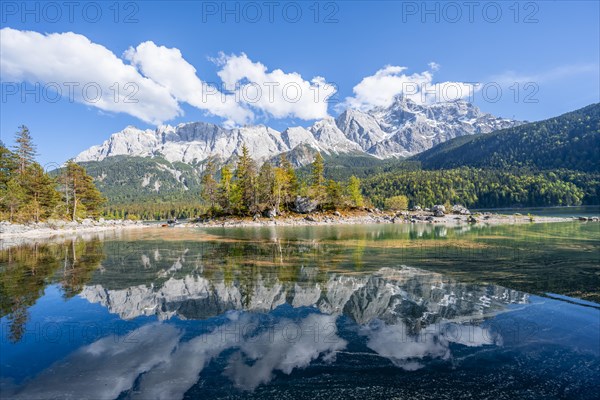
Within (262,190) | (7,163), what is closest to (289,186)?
(262,190)

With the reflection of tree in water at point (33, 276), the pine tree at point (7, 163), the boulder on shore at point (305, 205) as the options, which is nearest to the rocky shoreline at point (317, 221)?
the boulder on shore at point (305, 205)

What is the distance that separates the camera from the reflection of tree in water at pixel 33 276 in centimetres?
1318

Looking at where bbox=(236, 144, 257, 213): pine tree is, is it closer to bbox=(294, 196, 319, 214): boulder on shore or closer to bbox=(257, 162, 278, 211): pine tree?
bbox=(257, 162, 278, 211): pine tree

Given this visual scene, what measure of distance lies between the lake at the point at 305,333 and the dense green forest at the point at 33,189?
56.4m

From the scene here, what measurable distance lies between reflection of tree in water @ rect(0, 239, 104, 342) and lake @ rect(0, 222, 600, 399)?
0.14m

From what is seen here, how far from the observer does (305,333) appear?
34.8 ft

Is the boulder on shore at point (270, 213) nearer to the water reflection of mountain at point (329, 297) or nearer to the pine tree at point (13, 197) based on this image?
the pine tree at point (13, 197)

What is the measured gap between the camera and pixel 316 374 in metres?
7.98

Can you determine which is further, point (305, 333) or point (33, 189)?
point (33, 189)

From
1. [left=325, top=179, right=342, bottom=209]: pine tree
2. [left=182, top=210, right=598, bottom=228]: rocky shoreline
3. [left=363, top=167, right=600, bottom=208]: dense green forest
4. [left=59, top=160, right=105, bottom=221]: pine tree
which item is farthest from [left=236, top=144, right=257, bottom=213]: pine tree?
[left=363, top=167, right=600, bottom=208]: dense green forest

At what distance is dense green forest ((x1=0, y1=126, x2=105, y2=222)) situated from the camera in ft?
204

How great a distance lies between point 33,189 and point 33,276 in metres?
63.3

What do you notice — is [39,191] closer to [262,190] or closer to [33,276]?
[262,190]

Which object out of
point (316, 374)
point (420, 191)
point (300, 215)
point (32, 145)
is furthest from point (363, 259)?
point (420, 191)
